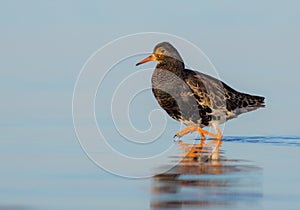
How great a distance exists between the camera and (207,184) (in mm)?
10945

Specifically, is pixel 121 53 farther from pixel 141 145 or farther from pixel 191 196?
pixel 191 196

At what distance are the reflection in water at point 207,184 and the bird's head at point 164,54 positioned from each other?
3851mm

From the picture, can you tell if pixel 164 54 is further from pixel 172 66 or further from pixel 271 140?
pixel 271 140

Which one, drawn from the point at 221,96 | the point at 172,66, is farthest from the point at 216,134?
the point at 172,66

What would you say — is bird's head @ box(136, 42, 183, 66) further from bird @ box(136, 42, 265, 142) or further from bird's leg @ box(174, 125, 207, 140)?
bird's leg @ box(174, 125, 207, 140)

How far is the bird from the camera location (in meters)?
16.4

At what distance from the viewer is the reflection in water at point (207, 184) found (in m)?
9.82

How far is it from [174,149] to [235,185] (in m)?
3.66

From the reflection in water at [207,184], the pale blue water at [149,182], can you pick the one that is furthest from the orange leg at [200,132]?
the reflection in water at [207,184]

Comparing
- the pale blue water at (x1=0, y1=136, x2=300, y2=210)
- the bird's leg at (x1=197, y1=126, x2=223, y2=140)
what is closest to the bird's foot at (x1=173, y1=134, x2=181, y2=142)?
the bird's leg at (x1=197, y1=126, x2=223, y2=140)

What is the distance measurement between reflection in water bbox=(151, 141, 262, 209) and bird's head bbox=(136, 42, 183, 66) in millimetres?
3851

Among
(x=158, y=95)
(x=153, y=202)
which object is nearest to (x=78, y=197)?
(x=153, y=202)

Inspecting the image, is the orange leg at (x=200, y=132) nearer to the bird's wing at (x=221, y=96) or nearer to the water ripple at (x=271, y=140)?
the water ripple at (x=271, y=140)

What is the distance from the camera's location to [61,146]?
46.3ft
